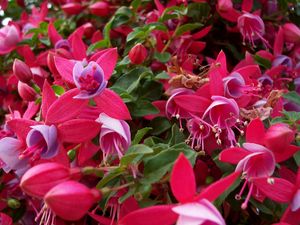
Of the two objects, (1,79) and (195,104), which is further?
(1,79)

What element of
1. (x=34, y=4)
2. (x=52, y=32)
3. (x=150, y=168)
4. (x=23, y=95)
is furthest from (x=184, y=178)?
(x=34, y=4)

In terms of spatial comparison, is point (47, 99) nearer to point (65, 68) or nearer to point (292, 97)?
point (65, 68)

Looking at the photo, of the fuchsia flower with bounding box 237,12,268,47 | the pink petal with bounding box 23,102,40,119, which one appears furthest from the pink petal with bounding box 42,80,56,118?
the fuchsia flower with bounding box 237,12,268,47

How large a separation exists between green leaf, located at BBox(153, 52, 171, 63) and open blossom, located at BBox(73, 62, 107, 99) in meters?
0.24

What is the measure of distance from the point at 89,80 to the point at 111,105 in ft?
0.15

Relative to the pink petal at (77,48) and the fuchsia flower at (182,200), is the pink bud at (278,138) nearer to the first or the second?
the fuchsia flower at (182,200)

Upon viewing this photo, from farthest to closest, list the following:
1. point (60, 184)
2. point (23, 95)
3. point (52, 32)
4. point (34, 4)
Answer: point (34, 4), point (52, 32), point (23, 95), point (60, 184)

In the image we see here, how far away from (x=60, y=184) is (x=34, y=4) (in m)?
0.92

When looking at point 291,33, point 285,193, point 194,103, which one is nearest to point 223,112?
point 194,103

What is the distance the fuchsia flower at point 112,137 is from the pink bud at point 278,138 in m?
0.18

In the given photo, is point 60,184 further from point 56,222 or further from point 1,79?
point 1,79

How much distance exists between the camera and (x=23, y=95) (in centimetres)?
80

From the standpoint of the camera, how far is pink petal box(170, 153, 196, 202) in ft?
1.57

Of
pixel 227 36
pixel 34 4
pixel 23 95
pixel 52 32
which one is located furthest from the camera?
pixel 34 4
